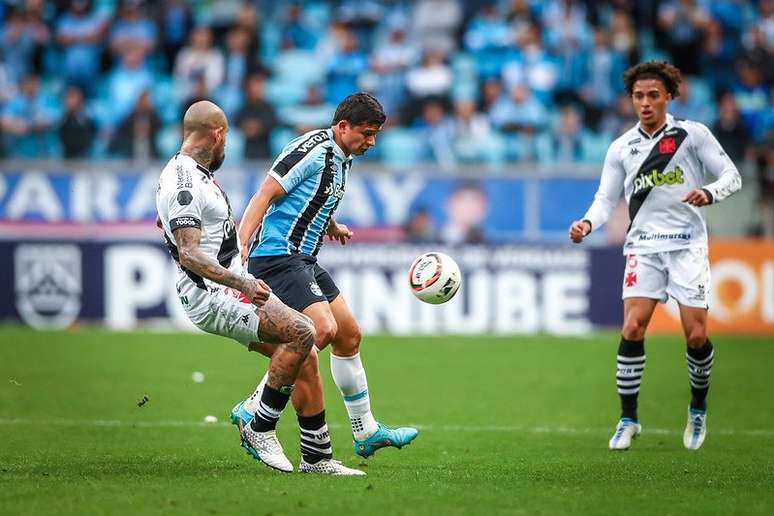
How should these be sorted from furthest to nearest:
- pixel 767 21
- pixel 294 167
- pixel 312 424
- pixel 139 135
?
pixel 767 21 → pixel 139 135 → pixel 294 167 → pixel 312 424

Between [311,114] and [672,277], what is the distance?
40.2 ft

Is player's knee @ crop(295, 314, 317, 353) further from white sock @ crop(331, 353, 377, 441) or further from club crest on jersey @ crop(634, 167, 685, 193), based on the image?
club crest on jersey @ crop(634, 167, 685, 193)

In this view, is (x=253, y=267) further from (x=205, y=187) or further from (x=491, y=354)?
(x=491, y=354)

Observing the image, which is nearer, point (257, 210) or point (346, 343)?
point (257, 210)

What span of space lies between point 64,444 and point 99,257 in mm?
9658

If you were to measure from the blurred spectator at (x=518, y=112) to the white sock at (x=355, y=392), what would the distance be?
12377 mm

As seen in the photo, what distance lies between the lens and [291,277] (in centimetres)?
868

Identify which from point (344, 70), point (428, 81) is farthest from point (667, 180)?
point (344, 70)

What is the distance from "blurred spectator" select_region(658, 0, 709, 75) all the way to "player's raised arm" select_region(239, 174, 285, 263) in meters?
16.0

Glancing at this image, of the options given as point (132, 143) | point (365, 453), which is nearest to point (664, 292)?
point (365, 453)

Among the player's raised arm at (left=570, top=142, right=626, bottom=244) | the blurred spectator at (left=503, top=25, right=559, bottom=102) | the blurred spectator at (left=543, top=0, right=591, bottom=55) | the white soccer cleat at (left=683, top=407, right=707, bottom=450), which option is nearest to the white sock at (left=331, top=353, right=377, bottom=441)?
the player's raised arm at (left=570, top=142, right=626, bottom=244)

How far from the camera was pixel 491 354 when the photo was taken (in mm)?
16438

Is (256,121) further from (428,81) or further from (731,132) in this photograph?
(731,132)

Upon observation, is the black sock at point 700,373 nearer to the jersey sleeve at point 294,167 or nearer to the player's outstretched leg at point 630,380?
the player's outstretched leg at point 630,380
